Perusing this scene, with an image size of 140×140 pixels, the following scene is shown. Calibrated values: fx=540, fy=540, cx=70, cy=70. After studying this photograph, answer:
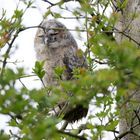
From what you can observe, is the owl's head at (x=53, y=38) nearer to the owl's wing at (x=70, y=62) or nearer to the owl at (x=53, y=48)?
the owl at (x=53, y=48)

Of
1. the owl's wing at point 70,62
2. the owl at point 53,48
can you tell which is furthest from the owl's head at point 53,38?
the owl's wing at point 70,62

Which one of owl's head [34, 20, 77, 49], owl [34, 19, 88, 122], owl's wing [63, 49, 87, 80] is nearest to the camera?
owl's wing [63, 49, 87, 80]

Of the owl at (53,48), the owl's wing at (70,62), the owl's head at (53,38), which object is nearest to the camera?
the owl's wing at (70,62)

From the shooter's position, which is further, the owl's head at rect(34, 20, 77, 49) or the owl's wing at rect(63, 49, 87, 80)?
the owl's head at rect(34, 20, 77, 49)

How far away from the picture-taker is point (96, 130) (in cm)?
339

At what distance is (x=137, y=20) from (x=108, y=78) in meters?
2.55

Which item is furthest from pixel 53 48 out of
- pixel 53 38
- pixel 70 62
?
pixel 70 62

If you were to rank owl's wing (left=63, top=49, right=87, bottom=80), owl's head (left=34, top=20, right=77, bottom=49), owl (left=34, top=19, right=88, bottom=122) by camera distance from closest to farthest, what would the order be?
owl's wing (left=63, top=49, right=87, bottom=80)
owl (left=34, top=19, right=88, bottom=122)
owl's head (left=34, top=20, right=77, bottom=49)

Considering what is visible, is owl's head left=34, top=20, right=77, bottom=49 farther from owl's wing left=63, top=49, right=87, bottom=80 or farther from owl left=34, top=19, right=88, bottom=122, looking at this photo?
owl's wing left=63, top=49, right=87, bottom=80

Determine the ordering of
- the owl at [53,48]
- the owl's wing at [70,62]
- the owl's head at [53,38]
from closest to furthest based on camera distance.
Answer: the owl's wing at [70,62]
the owl at [53,48]
the owl's head at [53,38]

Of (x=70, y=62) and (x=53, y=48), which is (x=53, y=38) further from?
(x=70, y=62)

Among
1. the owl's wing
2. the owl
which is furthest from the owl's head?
the owl's wing

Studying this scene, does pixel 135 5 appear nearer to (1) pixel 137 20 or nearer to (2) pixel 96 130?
(1) pixel 137 20

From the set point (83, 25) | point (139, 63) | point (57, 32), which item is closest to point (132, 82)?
point (139, 63)
